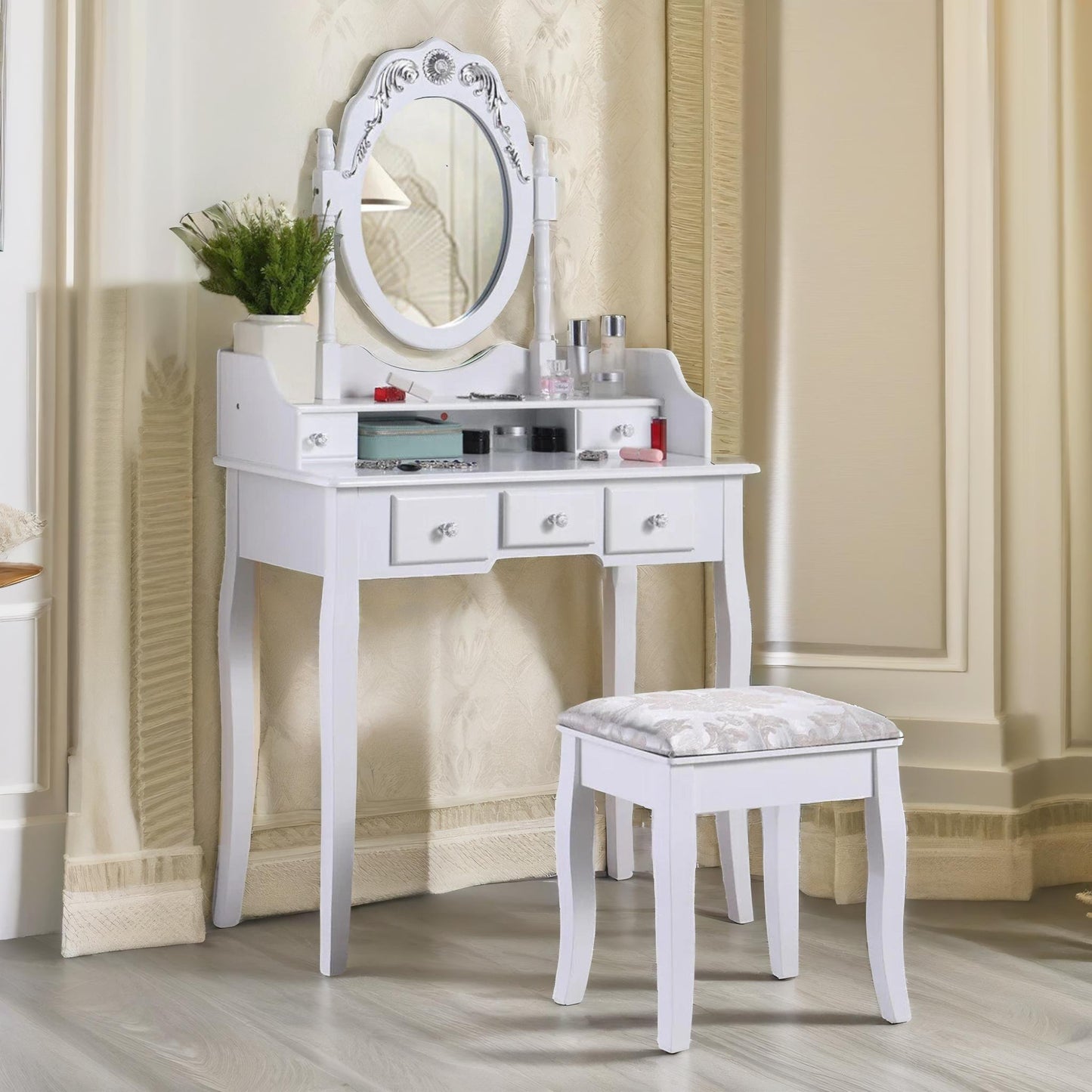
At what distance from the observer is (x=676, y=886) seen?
229 centimetres

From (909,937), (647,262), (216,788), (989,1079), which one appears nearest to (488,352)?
(647,262)

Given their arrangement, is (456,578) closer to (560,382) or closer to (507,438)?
(507,438)

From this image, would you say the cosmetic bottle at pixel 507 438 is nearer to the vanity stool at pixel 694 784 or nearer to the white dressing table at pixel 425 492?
the white dressing table at pixel 425 492

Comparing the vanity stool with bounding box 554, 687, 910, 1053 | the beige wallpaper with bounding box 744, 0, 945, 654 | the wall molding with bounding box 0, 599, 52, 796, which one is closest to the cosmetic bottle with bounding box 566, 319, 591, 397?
the beige wallpaper with bounding box 744, 0, 945, 654

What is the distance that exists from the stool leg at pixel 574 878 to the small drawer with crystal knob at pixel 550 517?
1.27ft

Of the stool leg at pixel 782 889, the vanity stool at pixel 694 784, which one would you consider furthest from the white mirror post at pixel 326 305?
the stool leg at pixel 782 889

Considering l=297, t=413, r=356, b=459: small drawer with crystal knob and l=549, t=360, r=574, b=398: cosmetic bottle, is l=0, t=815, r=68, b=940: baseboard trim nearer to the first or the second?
l=297, t=413, r=356, b=459: small drawer with crystal knob

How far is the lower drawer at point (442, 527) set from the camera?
2613 millimetres

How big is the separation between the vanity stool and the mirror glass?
1.01 m

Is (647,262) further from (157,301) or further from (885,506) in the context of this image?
(157,301)

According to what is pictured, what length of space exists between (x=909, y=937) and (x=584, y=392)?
47.4 inches

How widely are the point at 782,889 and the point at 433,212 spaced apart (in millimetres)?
1433

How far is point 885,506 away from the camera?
10.6 feet

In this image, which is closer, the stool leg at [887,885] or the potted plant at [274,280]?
the stool leg at [887,885]
